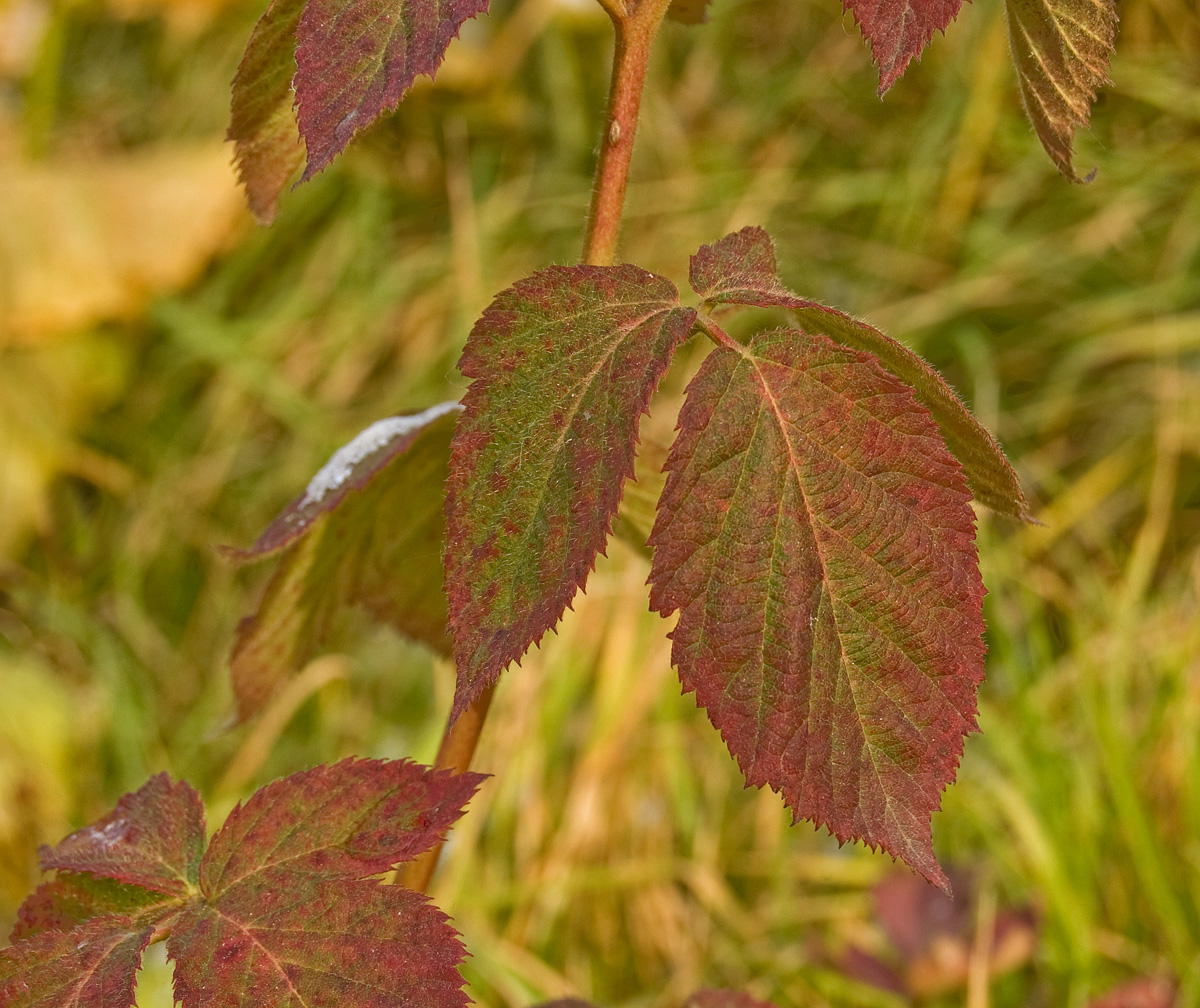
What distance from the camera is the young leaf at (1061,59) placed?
0.49m

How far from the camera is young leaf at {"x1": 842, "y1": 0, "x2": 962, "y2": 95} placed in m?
0.43

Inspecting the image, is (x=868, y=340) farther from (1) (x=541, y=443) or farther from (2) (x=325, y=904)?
(2) (x=325, y=904)

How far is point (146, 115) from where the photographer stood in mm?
2730

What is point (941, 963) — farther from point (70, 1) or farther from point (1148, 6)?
point (70, 1)

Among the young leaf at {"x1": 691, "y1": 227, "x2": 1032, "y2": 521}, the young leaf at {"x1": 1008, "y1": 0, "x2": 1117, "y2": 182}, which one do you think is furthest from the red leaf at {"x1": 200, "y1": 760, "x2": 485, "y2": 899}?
the young leaf at {"x1": 1008, "y1": 0, "x2": 1117, "y2": 182}

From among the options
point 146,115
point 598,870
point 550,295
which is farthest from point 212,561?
point 550,295

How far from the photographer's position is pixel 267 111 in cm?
55

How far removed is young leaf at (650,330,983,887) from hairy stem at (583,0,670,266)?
98mm

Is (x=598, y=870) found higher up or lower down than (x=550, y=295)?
lower down

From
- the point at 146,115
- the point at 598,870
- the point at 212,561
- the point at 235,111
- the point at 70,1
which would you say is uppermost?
the point at 70,1

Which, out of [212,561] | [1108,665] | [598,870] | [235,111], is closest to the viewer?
[235,111]

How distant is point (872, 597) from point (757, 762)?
0.07 m

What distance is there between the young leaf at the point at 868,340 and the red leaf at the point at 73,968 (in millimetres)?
325

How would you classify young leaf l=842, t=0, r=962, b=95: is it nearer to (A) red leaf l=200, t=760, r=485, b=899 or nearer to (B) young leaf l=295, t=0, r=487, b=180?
(B) young leaf l=295, t=0, r=487, b=180
